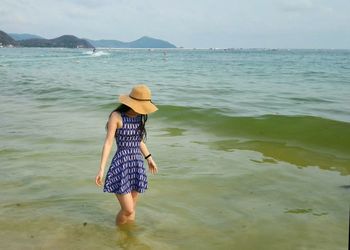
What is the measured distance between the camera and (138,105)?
4.45 metres

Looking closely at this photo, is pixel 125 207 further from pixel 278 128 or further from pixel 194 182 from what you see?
pixel 278 128

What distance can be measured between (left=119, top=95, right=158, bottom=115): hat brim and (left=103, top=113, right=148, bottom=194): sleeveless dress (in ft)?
0.60

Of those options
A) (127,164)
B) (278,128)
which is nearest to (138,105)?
(127,164)

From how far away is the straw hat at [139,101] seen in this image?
14.5ft

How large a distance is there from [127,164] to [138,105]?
656mm

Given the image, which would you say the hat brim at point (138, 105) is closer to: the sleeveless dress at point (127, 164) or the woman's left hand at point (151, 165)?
the sleeveless dress at point (127, 164)

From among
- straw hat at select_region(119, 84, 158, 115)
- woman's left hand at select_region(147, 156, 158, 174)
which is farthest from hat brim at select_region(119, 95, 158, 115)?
woman's left hand at select_region(147, 156, 158, 174)

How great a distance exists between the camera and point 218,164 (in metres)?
7.72

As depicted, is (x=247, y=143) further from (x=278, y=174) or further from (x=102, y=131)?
(x=102, y=131)

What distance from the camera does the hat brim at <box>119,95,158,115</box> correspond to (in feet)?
14.5

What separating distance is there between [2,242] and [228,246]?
2244mm

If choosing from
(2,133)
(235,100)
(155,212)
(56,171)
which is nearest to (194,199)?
(155,212)

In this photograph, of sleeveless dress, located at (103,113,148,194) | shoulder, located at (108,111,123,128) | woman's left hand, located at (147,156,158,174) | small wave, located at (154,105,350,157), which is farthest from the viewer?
small wave, located at (154,105,350,157)

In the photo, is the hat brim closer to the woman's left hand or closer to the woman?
the woman
